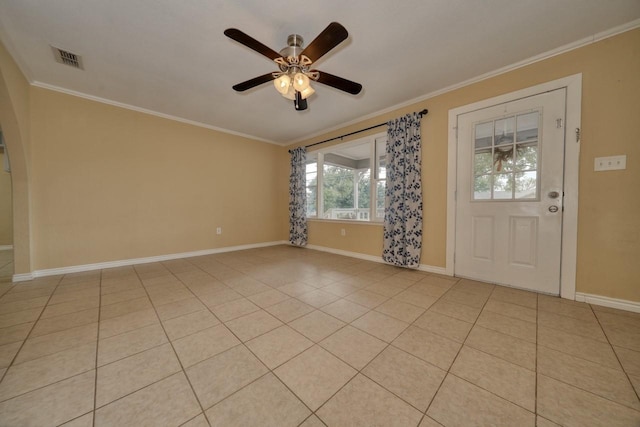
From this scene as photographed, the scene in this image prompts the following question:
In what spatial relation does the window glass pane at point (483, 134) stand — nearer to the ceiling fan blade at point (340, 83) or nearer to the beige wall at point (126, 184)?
the ceiling fan blade at point (340, 83)

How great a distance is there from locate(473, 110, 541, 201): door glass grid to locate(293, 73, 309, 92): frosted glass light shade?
88.0 inches

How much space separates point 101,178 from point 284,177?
322 cm

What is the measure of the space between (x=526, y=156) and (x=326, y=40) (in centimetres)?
247

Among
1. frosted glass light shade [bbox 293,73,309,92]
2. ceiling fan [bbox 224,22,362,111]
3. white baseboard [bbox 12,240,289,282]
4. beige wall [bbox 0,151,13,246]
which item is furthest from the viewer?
beige wall [bbox 0,151,13,246]

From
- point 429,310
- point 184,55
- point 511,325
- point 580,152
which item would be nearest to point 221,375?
point 429,310

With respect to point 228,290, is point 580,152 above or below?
above

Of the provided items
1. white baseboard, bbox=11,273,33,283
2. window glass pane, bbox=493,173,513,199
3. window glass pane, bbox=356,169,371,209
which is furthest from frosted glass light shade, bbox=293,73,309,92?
window glass pane, bbox=356,169,371,209

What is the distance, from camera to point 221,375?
1232mm

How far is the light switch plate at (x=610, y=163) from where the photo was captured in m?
1.96

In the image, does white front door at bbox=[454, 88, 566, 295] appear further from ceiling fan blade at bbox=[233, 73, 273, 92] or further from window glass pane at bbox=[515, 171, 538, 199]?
→ ceiling fan blade at bbox=[233, 73, 273, 92]

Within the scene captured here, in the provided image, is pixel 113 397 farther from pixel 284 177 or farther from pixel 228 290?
pixel 284 177

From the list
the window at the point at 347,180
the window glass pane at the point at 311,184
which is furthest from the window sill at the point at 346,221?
the window glass pane at the point at 311,184

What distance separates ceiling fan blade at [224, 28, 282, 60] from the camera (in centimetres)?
150

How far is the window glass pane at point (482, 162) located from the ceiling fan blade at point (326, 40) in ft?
7.27
